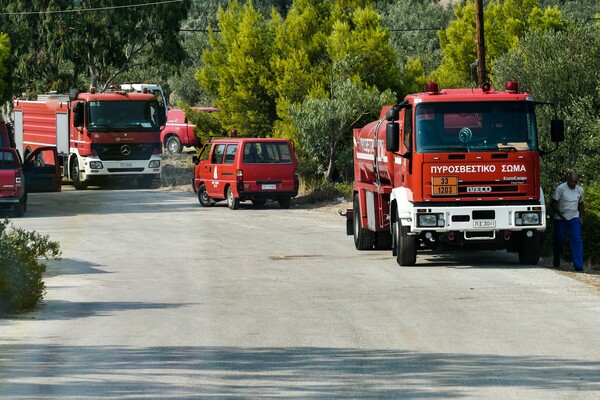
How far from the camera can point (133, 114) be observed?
4141 centimetres

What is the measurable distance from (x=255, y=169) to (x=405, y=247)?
13783mm

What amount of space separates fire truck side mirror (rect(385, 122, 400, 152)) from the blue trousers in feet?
9.75

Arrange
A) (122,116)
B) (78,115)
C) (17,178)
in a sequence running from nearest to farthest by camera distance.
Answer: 1. (17,178)
2. (78,115)
3. (122,116)

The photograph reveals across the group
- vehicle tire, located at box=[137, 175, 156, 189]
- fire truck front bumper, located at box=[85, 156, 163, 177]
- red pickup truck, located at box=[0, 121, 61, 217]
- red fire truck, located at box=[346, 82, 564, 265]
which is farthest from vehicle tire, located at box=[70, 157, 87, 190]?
red fire truck, located at box=[346, 82, 564, 265]

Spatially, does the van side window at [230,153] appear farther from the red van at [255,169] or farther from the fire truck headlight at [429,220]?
the fire truck headlight at [429,220]

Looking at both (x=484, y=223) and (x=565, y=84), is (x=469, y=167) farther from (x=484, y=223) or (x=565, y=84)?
(x=565, y=84)

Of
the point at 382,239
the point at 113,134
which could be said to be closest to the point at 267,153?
the point at 113,134

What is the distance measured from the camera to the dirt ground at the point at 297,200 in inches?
773

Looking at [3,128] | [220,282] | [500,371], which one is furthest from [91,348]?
[3,128]

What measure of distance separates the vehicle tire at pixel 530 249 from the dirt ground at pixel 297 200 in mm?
469

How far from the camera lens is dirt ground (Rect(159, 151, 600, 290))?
19641 millimetres

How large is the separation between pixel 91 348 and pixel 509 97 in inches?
392

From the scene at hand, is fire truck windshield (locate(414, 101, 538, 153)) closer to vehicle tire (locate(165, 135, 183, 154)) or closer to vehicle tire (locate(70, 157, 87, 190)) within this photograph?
vehicle tire (locate(70, 157, 87, 190))

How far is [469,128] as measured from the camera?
19.8 m
